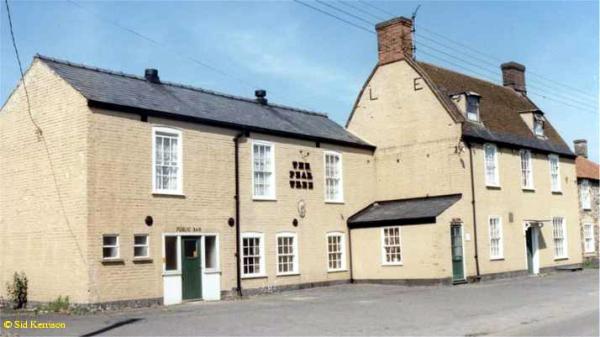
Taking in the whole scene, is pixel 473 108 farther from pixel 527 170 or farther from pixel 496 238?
pixel 496 238

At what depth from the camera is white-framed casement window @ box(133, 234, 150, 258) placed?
21.1 metres

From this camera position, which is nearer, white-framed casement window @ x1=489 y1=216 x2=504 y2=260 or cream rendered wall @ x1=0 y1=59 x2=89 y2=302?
cream rendered wall @ x1=0 y1=59 x2=89 y2=302

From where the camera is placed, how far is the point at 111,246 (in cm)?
2044

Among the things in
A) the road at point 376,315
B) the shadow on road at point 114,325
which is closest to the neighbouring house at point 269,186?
the road at point 376,315

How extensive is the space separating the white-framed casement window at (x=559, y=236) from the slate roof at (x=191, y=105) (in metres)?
11.1

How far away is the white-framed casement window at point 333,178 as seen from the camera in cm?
2912

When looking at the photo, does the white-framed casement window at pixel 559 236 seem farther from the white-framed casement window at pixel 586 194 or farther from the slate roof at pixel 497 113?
the white-framed casement window at pixel 586 194

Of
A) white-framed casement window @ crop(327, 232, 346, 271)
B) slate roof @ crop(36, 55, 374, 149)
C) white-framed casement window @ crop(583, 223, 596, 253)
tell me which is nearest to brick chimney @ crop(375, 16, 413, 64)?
slate roof @ crop(36, 55, 374, 149)

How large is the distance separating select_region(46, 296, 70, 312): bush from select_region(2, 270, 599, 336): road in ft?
5.19

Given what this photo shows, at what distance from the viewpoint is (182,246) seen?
22500mm

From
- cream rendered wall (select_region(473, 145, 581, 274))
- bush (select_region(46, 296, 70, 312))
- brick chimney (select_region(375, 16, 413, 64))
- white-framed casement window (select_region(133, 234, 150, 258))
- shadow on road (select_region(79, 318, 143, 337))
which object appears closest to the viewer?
shadow on road (select_region(79, 318, 143, 337))

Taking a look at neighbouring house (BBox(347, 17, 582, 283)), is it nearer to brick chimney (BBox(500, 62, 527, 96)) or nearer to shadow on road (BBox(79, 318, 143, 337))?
brick chimney (BBox(500, 62, 527, 96))

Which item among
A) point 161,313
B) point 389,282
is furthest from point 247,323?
point 389,282

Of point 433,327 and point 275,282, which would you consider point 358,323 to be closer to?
point 433,327
